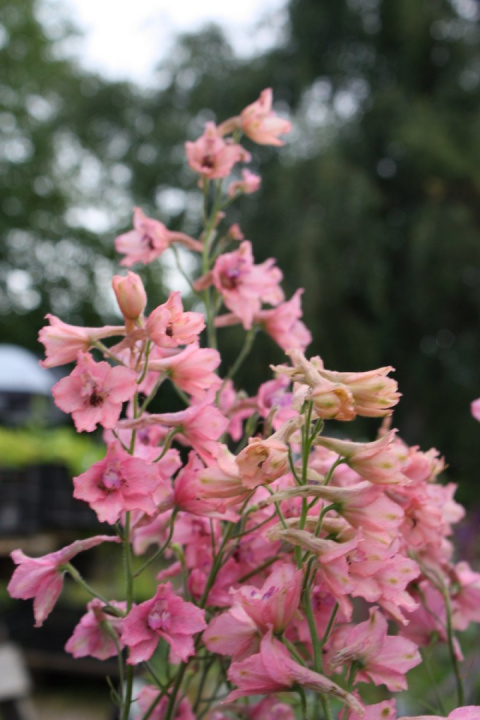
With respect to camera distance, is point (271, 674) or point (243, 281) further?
point (243, 281)

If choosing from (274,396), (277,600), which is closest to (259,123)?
(274,396)

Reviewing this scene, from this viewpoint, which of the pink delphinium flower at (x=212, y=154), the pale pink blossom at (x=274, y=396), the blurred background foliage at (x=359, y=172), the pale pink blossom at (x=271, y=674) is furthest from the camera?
the blurred background foliage at (x=359, y=172)

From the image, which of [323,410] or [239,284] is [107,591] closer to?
[239,284]

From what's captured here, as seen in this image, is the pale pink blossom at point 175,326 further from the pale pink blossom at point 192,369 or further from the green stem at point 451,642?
the green stem at point 451,642

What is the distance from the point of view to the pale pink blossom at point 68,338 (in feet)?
1.72

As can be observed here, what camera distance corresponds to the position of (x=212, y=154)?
78 cm

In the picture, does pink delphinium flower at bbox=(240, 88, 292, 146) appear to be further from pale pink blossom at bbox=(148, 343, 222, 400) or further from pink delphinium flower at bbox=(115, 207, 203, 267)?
pale pink blossom at bbox=(148, 343, 222, 400)

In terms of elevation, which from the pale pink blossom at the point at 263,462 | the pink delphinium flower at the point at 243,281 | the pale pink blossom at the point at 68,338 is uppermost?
the pink delphinium flower at the point at 243,281

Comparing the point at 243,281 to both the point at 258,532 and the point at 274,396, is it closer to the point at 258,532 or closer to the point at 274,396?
the point at 274,396

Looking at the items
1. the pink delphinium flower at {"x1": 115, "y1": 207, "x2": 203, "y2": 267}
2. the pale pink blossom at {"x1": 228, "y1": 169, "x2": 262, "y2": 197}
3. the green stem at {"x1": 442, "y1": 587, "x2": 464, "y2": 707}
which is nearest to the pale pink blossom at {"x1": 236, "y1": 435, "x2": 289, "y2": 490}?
the green stem at {"x1": 442, "y1": 587, "x2": 464, "y2": 707}

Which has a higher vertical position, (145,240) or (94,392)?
(145,240)

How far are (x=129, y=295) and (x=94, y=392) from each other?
0.06 meters

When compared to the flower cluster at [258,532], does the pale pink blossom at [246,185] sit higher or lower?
higher

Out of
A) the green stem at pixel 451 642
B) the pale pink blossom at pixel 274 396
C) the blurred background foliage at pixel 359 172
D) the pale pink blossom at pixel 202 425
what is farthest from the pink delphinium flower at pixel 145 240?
the blurred background foliage at pixel 359 172
